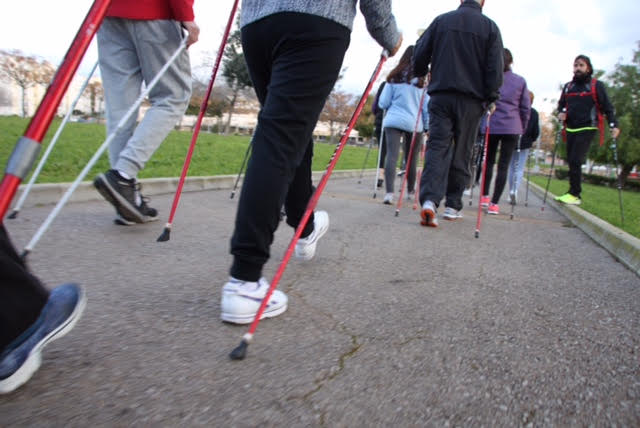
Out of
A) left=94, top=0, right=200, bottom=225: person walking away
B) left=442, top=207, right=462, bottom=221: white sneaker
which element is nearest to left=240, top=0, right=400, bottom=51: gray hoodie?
left=94, top=0, right=200, bottom=225: person walking away

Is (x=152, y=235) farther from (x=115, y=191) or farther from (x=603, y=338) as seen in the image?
(x=603, y=338)

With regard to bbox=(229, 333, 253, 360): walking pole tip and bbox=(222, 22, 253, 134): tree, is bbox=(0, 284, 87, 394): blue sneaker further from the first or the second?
bbox=(222, 22, 253, 134): tree

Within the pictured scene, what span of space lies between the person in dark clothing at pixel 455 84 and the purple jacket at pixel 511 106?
1.44 m

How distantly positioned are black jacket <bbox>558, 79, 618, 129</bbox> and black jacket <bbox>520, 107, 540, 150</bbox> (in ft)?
2.73

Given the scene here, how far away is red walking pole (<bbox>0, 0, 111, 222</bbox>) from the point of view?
3.26ft

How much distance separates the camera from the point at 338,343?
1726 millimetres

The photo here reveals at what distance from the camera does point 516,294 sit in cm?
251

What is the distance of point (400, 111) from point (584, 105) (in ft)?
10.5

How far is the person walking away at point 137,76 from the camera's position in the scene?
10.3ft

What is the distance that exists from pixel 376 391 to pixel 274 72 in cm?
122

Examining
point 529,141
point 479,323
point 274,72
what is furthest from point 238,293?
point 529,141

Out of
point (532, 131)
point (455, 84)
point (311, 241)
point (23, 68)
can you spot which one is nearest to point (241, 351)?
point (311, 241)

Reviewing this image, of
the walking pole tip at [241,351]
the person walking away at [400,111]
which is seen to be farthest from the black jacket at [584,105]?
the walking pole tip at [241,351]

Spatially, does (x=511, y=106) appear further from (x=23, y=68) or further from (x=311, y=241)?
(x=23, y=68)
